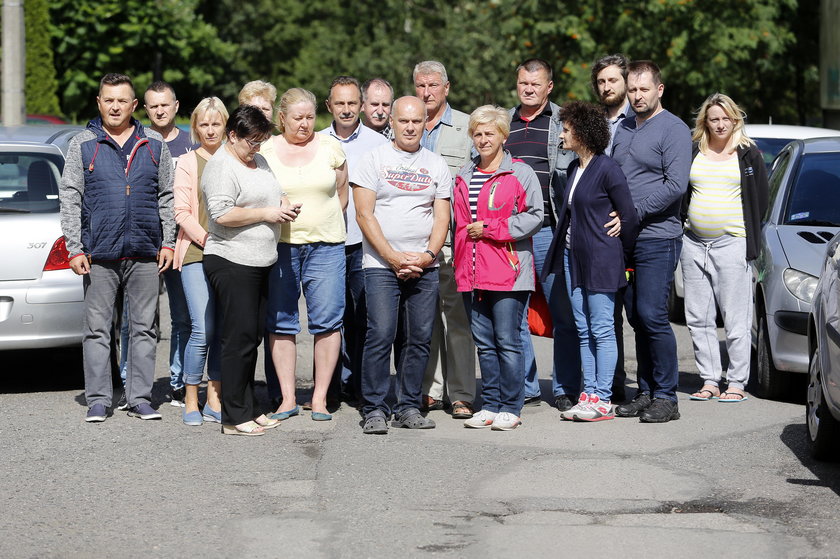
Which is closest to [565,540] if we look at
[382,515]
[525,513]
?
[525,513]

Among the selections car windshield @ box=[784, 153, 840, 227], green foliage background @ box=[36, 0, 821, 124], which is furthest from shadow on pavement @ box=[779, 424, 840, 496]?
green foliage background @ box=[36, 0, 821, 124]

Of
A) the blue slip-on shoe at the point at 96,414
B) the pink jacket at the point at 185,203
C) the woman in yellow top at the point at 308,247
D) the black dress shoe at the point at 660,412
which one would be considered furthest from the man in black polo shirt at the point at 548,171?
the blue slip-on shoe at the point at 96,414

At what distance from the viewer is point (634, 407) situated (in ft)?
26.4

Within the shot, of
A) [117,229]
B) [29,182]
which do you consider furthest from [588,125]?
[29,182]

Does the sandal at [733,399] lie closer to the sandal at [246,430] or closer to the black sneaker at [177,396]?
the sandal at [246,430]

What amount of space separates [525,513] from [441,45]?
1470 inches

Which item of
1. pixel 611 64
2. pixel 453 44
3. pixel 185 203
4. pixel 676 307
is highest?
pixel 453 44

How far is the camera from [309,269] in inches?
308

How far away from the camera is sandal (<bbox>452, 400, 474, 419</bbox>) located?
→ 8039 millimetres

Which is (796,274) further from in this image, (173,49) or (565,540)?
(173,49)

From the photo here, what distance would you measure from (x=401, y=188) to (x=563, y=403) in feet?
5.89

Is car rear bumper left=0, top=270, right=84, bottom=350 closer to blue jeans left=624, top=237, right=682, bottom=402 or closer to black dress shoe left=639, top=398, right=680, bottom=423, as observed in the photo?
blue jeans left=624, top=237, right=682, bottom=402

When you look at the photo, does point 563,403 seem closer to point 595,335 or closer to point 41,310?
point 595,335

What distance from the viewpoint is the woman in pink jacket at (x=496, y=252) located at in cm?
755
